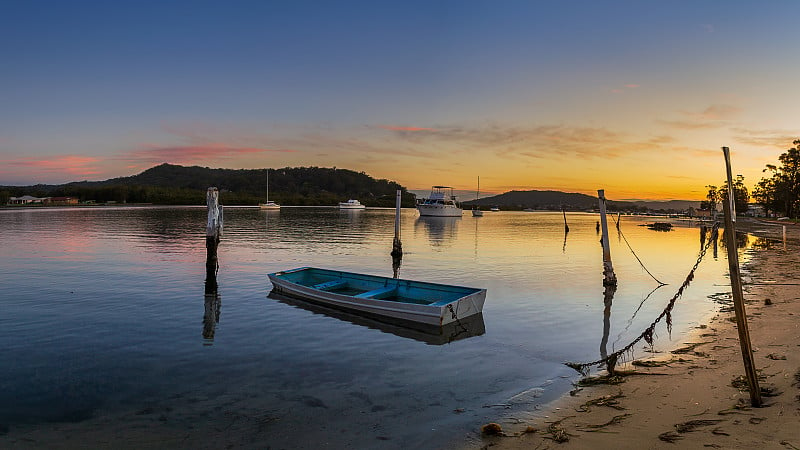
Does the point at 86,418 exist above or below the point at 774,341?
below

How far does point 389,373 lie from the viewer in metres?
11.0

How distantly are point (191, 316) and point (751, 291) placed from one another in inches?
846

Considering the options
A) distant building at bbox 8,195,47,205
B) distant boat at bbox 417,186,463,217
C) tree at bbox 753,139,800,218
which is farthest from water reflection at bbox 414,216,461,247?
distant building at bbox 8,195,47,205

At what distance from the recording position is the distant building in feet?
505

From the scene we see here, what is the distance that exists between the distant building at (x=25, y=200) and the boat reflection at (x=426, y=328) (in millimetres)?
178510

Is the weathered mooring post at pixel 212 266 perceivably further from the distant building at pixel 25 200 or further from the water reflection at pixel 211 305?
the distant building at pixel 25 200

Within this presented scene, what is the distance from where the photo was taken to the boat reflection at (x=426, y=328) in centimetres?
1409

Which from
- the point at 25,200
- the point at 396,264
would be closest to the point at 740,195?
the point at 396,264

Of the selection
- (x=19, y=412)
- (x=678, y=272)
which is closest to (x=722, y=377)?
(x=19, y=412)

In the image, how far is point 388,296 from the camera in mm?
17656

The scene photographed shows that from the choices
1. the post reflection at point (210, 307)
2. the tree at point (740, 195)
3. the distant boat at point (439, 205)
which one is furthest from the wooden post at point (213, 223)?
the tree at point (740, 195)

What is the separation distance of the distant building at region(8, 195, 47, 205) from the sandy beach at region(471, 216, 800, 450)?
7389 inches

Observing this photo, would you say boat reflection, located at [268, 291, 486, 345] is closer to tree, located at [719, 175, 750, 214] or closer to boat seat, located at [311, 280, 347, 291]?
boat seat, located at [311, 280, 347, 291]

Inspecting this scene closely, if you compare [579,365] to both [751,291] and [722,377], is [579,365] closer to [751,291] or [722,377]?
[722,377]
